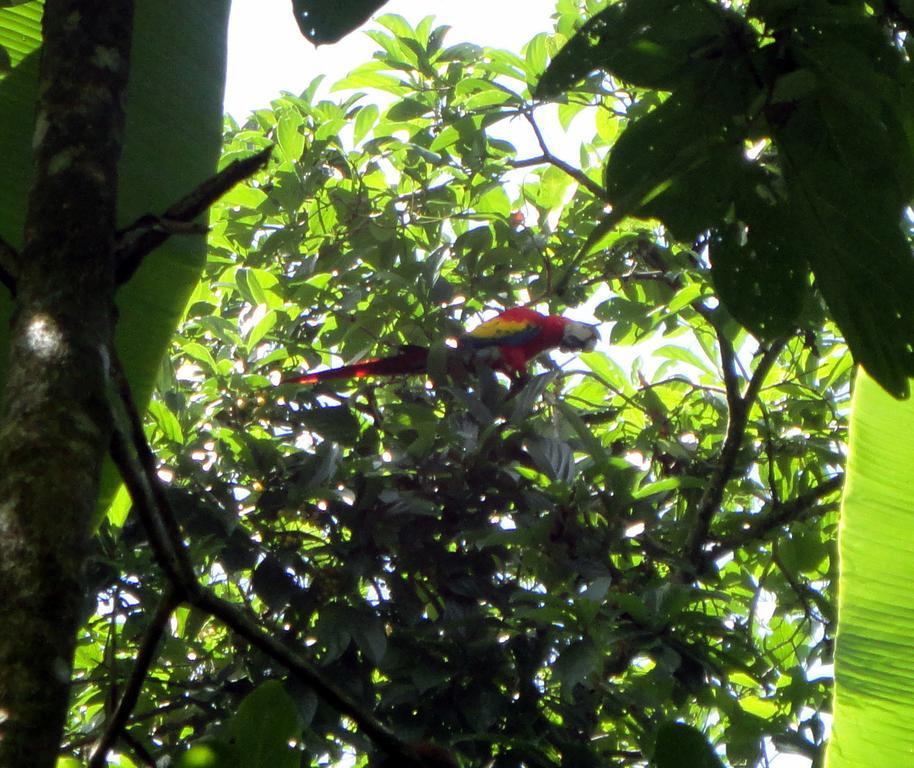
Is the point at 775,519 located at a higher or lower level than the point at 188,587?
higher

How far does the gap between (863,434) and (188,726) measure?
4.22 feet

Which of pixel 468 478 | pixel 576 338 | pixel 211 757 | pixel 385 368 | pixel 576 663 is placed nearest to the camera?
pixel 211 757

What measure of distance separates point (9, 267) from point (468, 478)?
1.13m

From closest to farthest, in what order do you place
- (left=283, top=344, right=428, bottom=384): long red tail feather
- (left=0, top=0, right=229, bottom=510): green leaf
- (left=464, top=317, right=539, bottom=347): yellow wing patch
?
(left=0, top=0, right=229, bottom=510): green leaf
(left=283, top=344, right=428, bottom=384): long red tail feather
(left=464, top=317, right=539, bottom=347): yellow wing patch

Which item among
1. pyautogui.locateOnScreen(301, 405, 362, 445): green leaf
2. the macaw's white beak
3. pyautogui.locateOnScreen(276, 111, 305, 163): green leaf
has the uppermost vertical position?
Answer: the macaw's white beak

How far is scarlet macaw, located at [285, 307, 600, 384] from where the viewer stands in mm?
2158

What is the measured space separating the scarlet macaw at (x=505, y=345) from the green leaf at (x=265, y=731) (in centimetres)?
139

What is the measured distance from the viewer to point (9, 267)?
25.2 inches

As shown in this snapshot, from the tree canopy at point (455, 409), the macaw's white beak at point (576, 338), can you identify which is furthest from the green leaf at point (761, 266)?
the macaw's white beak at point (576, 338)

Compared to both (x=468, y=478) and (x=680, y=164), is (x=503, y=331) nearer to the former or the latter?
(x=468, y=478)

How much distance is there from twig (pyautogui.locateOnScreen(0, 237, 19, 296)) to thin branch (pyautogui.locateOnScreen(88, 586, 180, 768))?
23 cm

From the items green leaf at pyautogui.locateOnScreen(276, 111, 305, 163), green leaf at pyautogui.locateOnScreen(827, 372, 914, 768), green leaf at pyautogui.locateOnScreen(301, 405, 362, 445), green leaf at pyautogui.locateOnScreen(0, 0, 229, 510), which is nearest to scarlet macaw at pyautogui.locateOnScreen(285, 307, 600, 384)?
green leaf at pyautogui.locateOnScreen(301, 405, 362, 445)

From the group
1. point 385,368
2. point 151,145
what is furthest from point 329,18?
point 385,368

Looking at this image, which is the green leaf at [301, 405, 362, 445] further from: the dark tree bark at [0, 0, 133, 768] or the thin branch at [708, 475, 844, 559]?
the dark tree bark at [0, 0, 133, 768]
